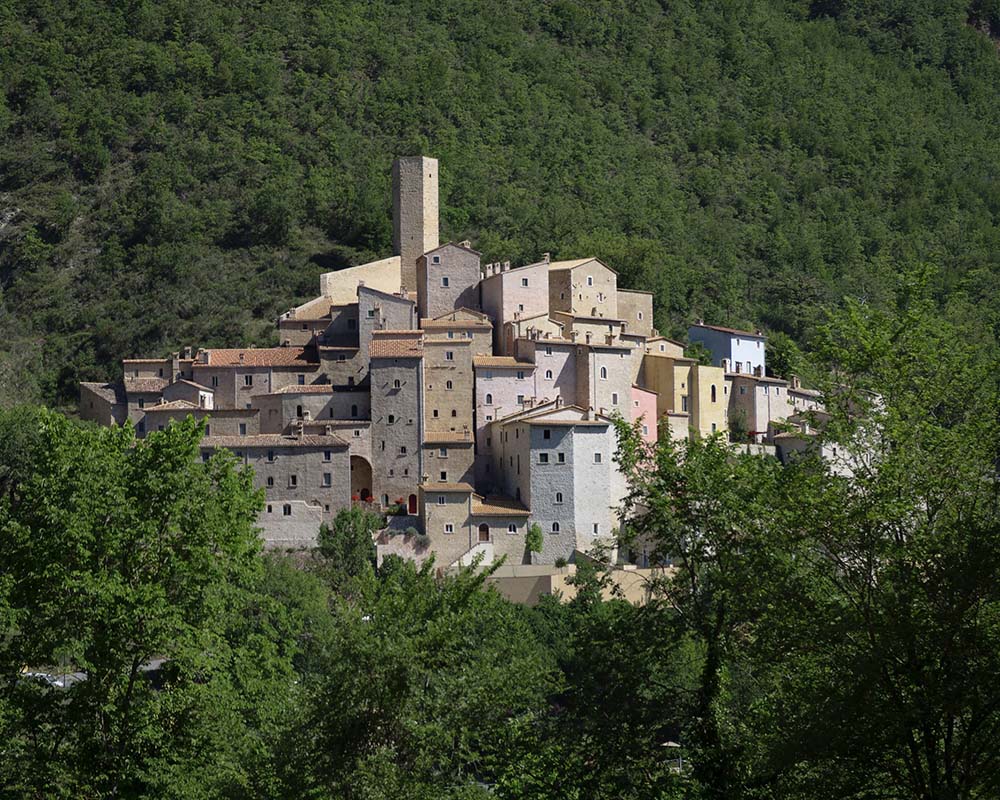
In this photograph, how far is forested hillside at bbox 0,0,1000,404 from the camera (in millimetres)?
100562

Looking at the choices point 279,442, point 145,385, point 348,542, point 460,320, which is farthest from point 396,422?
point 145,385

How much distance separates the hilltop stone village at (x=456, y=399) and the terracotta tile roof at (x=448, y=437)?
83mm

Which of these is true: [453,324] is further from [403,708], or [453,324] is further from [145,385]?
[403,708]

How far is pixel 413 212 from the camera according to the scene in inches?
3428

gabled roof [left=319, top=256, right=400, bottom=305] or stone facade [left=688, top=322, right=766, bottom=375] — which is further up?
gabled roof [left=319, top=256, right=400, bottom=305]

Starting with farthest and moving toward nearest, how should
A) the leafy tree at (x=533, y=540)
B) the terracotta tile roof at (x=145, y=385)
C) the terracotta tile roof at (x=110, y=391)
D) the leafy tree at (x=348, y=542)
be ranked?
the terracotta tile roof at (x=110, y=391)
the terracotta tile roof at (x=145, y=385)
the leafy tree at (x=533, y=540)
the leafy tree at (x=348, y=542)

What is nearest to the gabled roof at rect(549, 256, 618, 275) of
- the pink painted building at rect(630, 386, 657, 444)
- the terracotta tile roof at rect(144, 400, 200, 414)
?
the pink painted building at rect(630, 386, 657, 444)

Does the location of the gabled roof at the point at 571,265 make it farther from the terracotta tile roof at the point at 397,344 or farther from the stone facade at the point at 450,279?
the terracotta tile roof at the point at 397,344

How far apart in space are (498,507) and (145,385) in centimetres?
1787

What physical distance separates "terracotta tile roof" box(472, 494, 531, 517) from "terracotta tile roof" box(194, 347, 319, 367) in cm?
1085

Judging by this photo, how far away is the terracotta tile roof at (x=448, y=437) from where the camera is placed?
233 ft

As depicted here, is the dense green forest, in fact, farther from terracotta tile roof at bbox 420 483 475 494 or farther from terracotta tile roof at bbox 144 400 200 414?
terracotta tile roof at bbox 144 400 200 414

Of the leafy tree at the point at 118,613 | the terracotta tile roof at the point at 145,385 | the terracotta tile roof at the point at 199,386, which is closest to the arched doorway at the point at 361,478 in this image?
the terracotta tile roof at the point at 199,386

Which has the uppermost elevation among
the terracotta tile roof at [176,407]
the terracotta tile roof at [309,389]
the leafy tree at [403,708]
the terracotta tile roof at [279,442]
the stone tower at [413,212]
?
the stone tower at [413,212]
